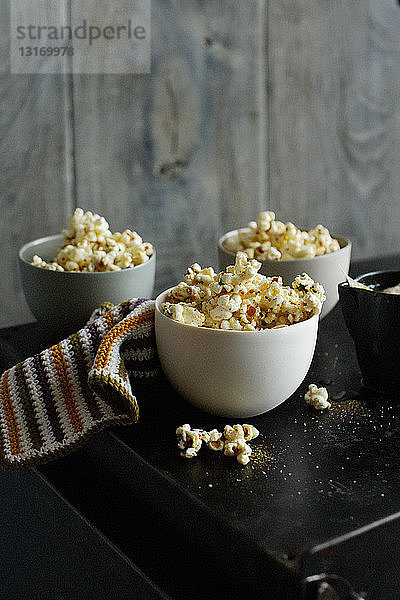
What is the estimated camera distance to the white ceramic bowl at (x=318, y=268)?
3.11 ft

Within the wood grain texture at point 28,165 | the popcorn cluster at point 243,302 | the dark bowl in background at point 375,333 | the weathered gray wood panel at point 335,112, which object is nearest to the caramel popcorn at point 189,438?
the popcorn cluster at point 243,302

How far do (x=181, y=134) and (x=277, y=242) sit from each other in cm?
63

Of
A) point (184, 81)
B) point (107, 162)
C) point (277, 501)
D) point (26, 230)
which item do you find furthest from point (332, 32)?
point (277, 501)

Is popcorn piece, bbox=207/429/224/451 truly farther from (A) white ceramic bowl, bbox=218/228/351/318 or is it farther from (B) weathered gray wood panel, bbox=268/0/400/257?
(B) weathered gray wood panel, bbox=268/0/400/257

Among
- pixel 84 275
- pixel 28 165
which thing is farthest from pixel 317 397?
pixel 28 165

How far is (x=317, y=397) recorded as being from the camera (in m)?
0.79

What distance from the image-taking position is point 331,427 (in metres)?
0.76

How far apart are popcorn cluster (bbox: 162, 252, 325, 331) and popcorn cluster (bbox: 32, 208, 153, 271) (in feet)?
0.65

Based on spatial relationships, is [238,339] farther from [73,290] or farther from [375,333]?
[73,290]

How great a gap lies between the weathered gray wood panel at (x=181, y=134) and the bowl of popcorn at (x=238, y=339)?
0.75 meters

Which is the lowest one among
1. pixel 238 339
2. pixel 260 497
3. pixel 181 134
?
pixel 260 497

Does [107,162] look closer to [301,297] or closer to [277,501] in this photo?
[301,297]

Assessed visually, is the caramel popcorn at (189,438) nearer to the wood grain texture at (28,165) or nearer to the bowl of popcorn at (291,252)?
the bowl of popcorn at (291,252)

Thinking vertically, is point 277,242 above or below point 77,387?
above
